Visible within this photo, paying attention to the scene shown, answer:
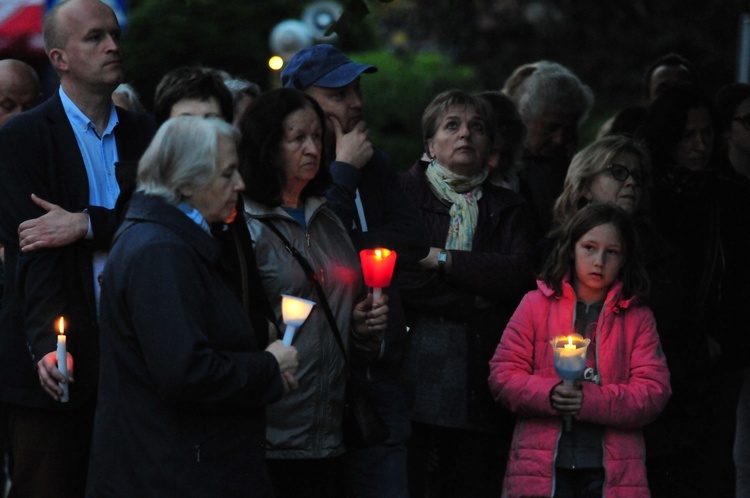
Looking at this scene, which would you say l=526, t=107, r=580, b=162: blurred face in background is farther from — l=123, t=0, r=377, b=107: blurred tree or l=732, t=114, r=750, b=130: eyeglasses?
l=123, t=0, r=377, b=107: blurred tree

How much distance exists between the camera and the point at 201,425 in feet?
14.5

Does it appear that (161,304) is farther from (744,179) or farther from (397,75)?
(397,75)

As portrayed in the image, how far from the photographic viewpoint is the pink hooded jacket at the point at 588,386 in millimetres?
5809

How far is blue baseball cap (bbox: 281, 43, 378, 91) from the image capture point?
5926 millimetres

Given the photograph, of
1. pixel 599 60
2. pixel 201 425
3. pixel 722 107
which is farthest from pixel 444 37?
pixel 201 425

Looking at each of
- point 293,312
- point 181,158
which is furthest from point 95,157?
point 293,312

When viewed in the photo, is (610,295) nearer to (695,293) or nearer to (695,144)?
(695,293)

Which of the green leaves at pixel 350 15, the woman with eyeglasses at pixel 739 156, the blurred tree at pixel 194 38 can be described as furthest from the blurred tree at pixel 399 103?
the green leaves at pixel 350 15

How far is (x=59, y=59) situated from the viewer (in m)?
5.54

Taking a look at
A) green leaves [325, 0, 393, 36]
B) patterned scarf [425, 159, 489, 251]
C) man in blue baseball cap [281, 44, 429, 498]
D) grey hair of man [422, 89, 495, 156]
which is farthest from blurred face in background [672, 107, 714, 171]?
man in blue baseball cap [281, 44, 429, 498]

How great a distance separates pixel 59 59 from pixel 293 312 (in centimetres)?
165

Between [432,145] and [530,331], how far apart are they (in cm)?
123

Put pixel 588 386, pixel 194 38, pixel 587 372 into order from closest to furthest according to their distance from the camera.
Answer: pixel 588 386 → pixel 587 372 → pixel 194 38

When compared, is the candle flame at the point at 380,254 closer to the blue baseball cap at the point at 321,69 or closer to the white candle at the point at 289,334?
the white candle at the point at 289,334
